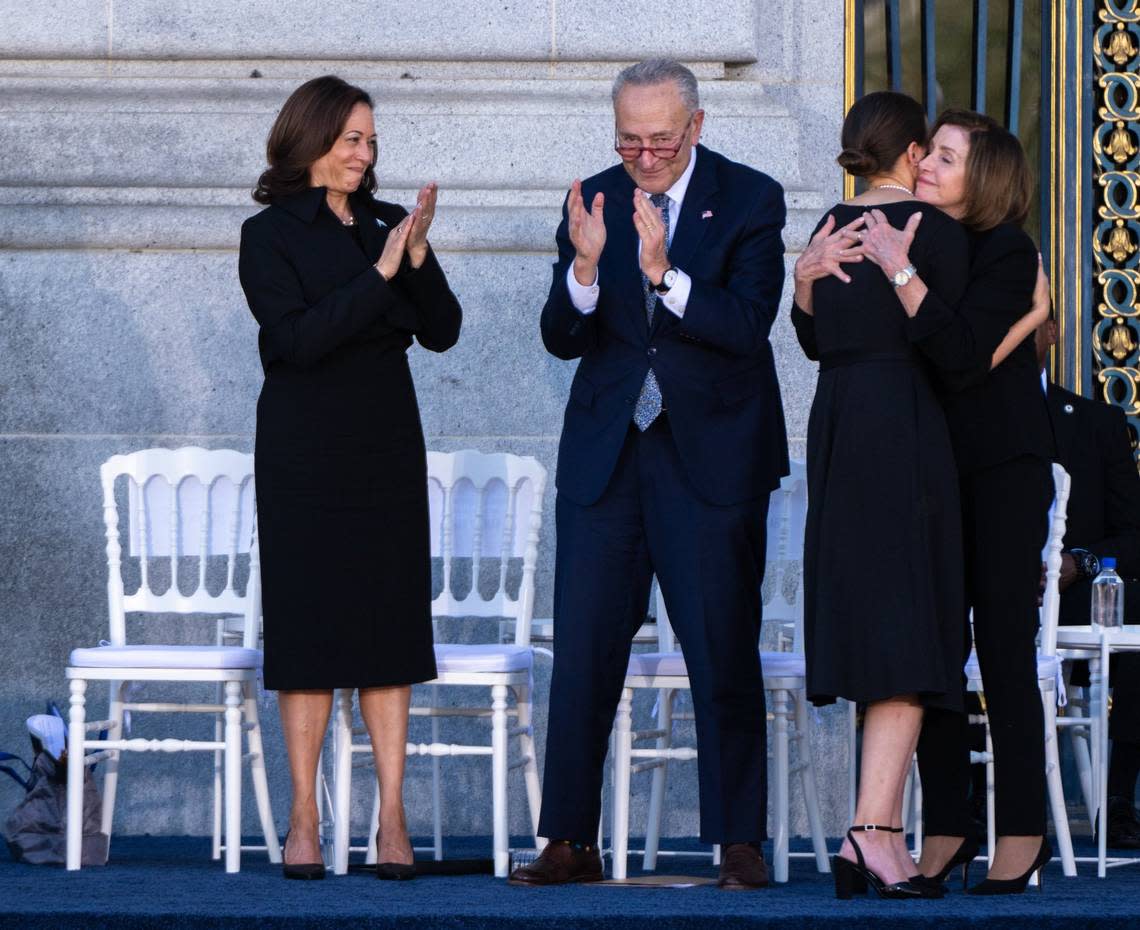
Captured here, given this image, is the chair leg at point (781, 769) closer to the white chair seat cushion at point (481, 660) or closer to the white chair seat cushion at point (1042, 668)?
the white chair seat cushion at point (1042, 668)

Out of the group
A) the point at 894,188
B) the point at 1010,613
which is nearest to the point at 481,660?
the point at 1010,613

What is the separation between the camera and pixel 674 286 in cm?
468

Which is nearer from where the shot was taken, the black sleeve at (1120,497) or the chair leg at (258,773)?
the chair leg at (258,773)

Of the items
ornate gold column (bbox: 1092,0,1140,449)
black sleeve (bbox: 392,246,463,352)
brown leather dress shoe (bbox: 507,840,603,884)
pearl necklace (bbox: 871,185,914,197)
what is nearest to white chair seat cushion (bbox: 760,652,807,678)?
brown leather dress shoe (bbox: 507,840,603,884)

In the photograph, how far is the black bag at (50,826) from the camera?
5.62 meters

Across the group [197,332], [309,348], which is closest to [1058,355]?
[197,332]

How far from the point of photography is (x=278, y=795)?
21.9 feet

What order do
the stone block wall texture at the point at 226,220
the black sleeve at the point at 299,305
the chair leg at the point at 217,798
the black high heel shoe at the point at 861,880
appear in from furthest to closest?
the stone block wall texture at the point at 226,220 < the chair leg at the point at 217,798 < the black sleeve at the point at 299,305 < the black high heel shoe at the point at 861,880

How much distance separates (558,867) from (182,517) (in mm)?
1545

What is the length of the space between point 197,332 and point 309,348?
2005 millimetres

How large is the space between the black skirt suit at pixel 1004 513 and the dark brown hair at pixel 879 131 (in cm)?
32

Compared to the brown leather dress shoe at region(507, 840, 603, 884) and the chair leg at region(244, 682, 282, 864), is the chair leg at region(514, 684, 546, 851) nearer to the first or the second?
the brown leather dress shoe at region(507, 840, 603, 884)

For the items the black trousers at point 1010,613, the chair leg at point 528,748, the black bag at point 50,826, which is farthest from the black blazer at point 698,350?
the black bag at point 50,826

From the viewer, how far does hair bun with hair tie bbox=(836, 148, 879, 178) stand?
4.59 meters
